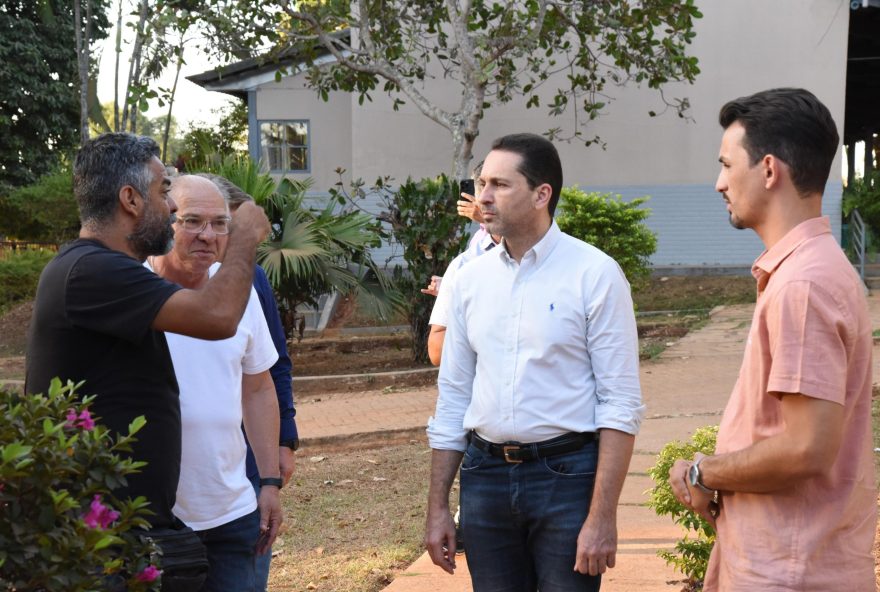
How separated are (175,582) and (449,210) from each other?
34.7 feet

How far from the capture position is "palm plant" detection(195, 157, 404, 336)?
1255cm

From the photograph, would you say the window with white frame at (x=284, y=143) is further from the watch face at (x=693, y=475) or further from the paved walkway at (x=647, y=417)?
the watch face at (x=693, y=475)

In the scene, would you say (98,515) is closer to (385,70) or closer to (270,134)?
(385,70)

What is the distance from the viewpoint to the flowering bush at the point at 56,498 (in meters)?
1.93

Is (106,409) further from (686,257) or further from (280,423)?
(686,257)

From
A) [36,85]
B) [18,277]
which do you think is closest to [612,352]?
[18,277]

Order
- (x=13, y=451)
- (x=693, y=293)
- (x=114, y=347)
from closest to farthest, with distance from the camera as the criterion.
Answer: (x=13, y=451), (x=114, y=347), (x=693, y=293)

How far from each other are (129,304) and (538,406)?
4.07 feet

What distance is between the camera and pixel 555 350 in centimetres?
314

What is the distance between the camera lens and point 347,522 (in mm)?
6832

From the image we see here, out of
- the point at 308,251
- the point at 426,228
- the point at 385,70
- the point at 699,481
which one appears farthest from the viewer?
the point at 385,70

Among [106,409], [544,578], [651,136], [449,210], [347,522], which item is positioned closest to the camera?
[106,409]

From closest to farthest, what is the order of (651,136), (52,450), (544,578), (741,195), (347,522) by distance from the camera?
(52,450) < (741,195) < (544,578) < (347,522) < (651,136)

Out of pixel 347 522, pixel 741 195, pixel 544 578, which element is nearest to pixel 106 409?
pixel 544 578
